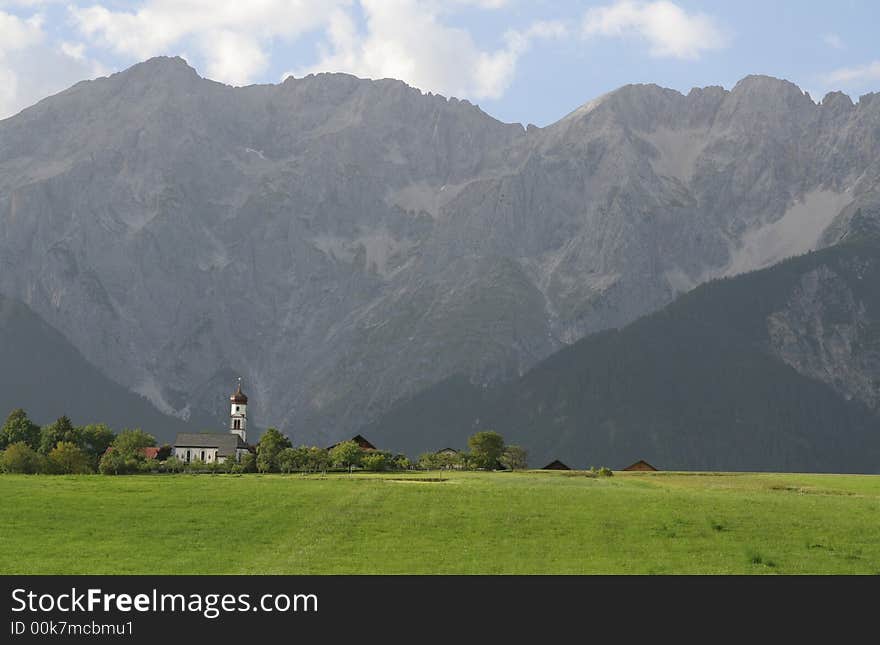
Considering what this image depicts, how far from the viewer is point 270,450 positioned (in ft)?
609

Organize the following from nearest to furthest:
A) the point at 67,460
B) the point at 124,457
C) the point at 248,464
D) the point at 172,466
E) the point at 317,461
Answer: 1. the point at 67,460
2. the point at 124,457
3. the point at 317,461
4. the point at 248,464
5. the point at 172,466

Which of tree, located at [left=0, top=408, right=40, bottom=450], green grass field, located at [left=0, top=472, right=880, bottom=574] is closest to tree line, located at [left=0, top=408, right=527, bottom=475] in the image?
tree, located at [left=0, top=408, right=40, bottom=450]

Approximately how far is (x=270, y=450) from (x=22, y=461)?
39.3 metres

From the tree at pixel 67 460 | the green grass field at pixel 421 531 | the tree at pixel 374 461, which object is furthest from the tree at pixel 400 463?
the green grass field at pixel 421 531

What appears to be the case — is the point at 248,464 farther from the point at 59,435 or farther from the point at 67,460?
the point at 59,435

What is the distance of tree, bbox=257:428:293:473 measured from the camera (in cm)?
18150

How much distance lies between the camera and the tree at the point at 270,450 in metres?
182

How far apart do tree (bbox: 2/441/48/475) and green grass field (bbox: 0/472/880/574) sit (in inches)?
1916

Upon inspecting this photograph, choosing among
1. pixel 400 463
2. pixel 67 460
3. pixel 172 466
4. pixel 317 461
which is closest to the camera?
pixel 67 460

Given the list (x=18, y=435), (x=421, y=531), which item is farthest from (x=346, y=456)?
(x=421, y=531)

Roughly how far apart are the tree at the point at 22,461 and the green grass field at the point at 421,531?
48664mm

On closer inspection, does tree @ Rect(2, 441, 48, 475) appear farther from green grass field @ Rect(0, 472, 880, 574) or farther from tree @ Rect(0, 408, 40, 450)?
green grass field @ Rect(0, 472, 880, 574)
